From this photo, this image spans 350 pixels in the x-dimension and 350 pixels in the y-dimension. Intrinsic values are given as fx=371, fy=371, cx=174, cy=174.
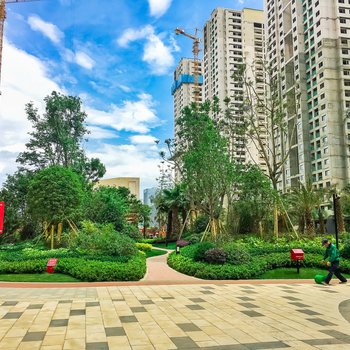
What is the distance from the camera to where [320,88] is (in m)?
66.9

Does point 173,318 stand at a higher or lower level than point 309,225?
lower

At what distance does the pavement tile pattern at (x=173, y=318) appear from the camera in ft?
19.9

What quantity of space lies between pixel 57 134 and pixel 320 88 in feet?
161

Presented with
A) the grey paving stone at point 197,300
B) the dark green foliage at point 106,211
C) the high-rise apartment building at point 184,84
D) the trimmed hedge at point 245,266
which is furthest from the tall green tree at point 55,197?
the high-rise apartment building at point 184,84

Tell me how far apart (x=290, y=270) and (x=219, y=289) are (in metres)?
5.19

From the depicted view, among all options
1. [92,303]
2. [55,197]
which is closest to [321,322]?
[92,303]

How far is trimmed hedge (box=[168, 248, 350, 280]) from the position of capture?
579 inches

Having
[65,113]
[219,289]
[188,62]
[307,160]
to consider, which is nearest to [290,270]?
[219,289]

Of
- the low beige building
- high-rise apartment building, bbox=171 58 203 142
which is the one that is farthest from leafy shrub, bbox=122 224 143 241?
high-rise apartment building, bbox=171 58 203 142

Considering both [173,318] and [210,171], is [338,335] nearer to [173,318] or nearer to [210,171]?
[173,318]

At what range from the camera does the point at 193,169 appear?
83.3ft

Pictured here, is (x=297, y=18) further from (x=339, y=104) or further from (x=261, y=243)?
(x=261, y=243)

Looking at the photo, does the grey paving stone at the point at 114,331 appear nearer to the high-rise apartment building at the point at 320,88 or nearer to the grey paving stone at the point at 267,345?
the grey paving stone at the point at 267,345

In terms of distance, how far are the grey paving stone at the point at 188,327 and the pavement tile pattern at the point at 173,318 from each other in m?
0.02
